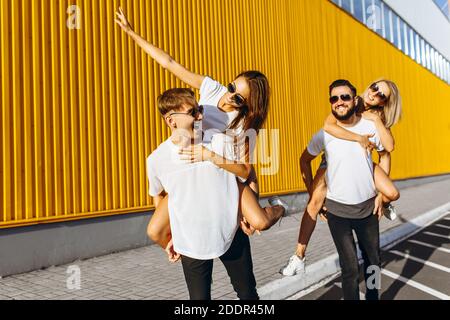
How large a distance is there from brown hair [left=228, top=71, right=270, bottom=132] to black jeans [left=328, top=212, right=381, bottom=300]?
1.34 meters

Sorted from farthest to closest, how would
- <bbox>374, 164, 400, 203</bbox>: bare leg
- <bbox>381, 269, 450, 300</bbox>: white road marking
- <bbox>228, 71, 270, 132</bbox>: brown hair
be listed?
<bbox>381, 269, 450, 300</bbox>: white road marking < <bbox>374, 164, 400, 203</bbox>: bare leg < <bbox>228, 71, 270, 132</bbox>: brown hair

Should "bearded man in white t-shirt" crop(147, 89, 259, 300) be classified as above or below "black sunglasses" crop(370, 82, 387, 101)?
below

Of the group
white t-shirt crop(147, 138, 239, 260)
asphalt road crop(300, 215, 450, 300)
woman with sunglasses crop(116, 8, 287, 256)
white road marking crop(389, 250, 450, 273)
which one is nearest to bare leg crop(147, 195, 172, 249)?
woman with sunglasses crop(116, 8, 287, 256)

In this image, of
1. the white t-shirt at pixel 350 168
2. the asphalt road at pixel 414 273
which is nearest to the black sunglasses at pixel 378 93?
the white t-shirt at pixel 350 168

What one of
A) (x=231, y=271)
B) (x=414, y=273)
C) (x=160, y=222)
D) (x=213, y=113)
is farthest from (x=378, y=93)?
(x=414, y=273)

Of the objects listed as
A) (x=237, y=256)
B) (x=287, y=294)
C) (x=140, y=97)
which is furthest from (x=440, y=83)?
(x=237, y=256)

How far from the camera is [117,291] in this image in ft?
15.6

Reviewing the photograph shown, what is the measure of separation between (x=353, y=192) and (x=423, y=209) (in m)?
9.46

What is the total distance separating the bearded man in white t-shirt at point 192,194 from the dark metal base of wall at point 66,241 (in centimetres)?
432

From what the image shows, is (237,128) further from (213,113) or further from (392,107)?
(392,107)

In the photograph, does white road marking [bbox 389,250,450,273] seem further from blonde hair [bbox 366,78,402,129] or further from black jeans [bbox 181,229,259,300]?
black jeans [bbox 181,229,259,300]

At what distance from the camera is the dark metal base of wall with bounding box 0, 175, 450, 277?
5.73 m

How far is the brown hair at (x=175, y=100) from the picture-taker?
217 cm

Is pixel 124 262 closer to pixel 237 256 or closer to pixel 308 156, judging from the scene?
pixel 308 156
